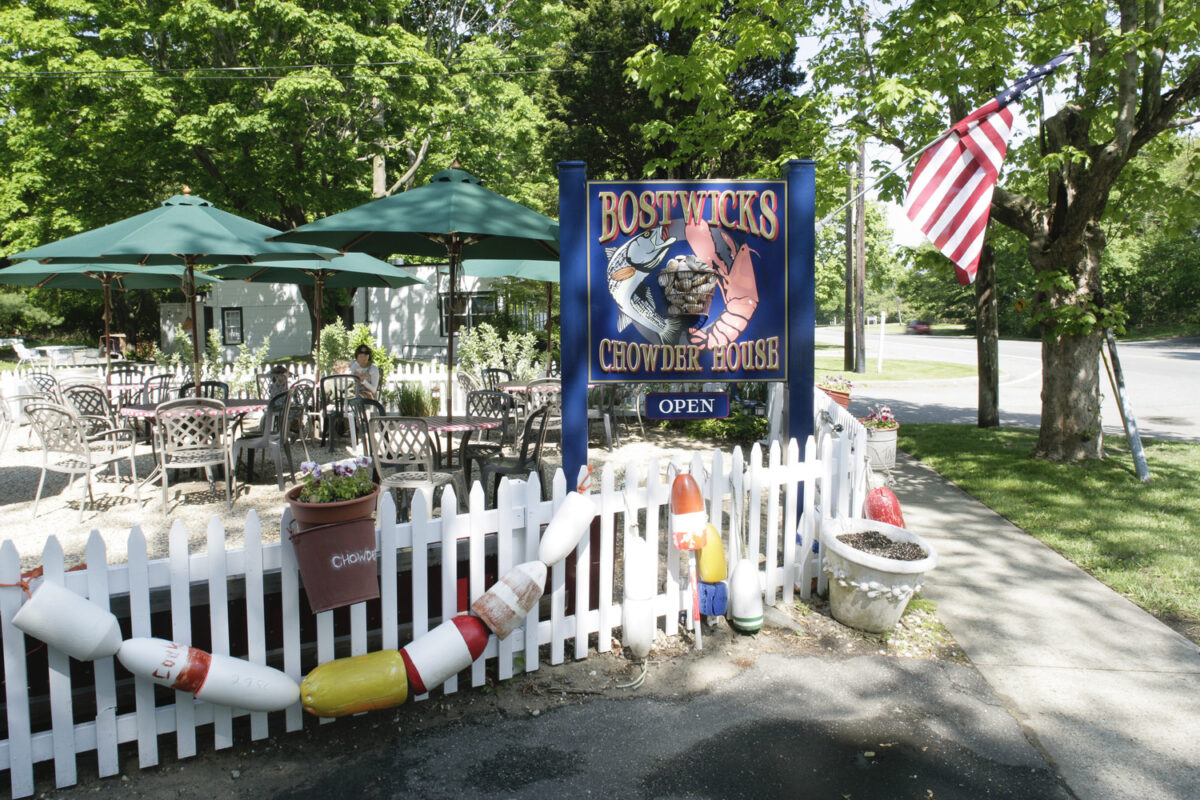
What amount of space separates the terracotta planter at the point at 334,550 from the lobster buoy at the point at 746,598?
208cm

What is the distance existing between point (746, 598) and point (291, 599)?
2.47 m

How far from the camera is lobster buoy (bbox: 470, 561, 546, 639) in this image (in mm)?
3588

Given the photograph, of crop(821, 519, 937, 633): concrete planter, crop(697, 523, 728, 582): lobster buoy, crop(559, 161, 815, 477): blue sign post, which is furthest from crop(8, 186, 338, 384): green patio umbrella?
crop(821, 519, 937, 633): concrete planter

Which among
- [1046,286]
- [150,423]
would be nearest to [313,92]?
[150,423]

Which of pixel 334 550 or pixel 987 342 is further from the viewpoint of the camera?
pixel 987 342

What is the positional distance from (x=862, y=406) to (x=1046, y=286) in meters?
7.50

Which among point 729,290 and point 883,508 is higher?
point 729,290

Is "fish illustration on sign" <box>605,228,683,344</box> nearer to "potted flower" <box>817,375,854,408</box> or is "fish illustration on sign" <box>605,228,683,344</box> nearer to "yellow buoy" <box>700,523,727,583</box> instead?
"yellow buoy" <box>700,523,727,583</box>

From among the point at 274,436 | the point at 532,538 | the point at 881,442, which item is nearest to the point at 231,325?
the point at 274,436

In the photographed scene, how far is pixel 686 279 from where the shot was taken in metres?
4.98

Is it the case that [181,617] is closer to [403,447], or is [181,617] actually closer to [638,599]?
[638,599]

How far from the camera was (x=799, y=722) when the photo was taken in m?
3.54

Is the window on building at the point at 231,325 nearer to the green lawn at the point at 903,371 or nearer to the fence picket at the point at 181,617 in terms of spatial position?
the green lawn at the point at 903,371

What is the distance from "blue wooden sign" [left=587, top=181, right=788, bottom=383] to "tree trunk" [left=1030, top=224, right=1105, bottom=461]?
5158 millimetres
